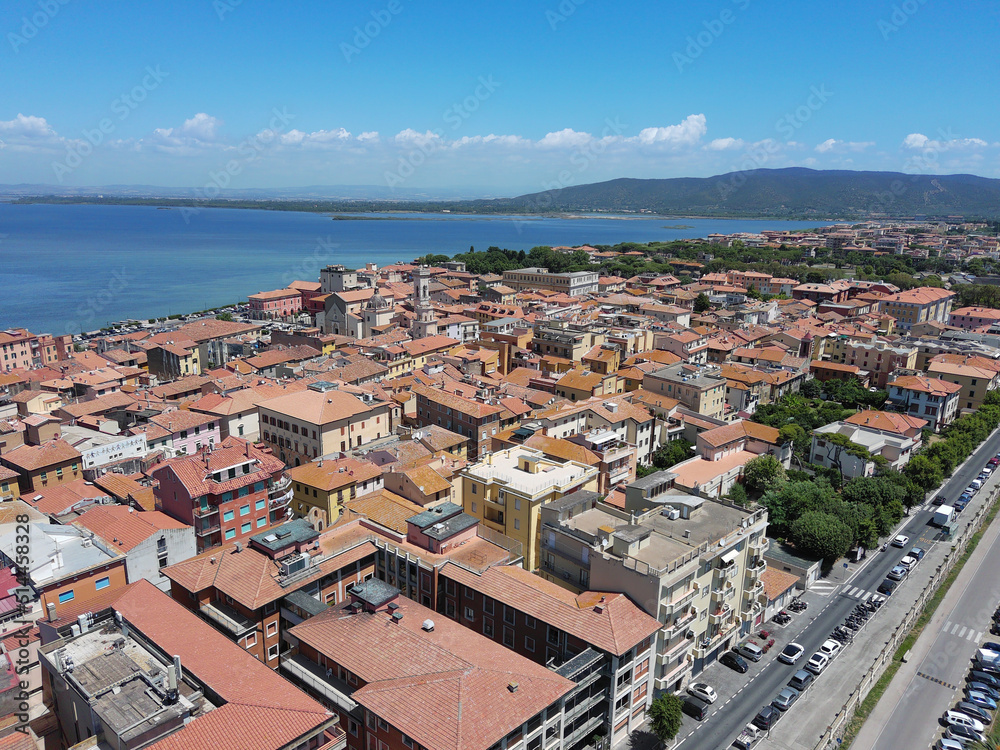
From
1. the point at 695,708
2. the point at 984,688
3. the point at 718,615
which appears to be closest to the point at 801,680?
the point at 718,615

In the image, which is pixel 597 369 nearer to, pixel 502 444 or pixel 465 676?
pixel 502 444

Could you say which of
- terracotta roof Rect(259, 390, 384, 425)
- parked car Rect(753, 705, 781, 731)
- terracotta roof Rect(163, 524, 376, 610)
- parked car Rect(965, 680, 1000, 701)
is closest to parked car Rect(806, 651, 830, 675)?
parked car Rect(753, 705, 781, 731)

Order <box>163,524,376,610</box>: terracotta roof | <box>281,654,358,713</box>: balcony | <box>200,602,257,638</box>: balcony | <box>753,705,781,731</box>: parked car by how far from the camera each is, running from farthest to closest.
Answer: <box>753,705,781,731</box>: parked car → <box>163,524,376,610</box>: terracotta roof → <box>200,602,257,638</box>: balcony → <box>281,654,358,713</box>: balcony

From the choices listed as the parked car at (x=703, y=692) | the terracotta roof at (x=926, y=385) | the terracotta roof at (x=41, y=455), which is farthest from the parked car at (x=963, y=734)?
the terracotta roof at (x=41, y=455)

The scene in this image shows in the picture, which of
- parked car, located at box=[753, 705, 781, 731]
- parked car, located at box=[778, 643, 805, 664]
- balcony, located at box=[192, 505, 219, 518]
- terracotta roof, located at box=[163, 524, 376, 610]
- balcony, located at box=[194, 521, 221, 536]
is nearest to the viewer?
terracotta roof, located at box=[163, 524, 376, 610]

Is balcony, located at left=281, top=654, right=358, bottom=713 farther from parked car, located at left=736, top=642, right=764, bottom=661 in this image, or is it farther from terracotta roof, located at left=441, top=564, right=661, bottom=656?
parked car, located at left=736, top=642, right=764, bottom=661
